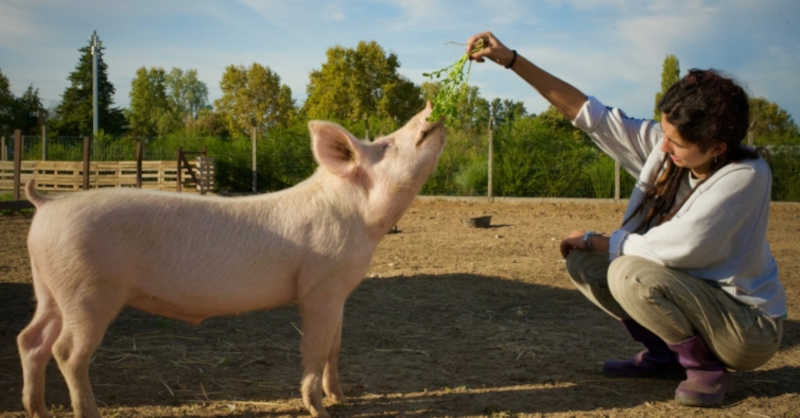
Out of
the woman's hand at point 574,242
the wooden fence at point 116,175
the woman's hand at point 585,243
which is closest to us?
the woman's hand at point 585,243

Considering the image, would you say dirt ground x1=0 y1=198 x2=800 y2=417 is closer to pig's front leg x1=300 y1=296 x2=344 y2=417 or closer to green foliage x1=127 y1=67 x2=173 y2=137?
pig's front leg x1=300 y1=296 x2=344 y2=417

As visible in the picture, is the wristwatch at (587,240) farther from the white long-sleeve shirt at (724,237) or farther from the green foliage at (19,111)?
the green foliage at (19,111)

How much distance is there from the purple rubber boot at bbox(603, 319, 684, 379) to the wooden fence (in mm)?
15672

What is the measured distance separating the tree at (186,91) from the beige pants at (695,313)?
97669mm

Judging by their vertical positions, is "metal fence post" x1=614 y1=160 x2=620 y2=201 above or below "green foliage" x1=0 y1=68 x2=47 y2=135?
below

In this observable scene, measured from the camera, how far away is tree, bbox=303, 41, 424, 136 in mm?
33062

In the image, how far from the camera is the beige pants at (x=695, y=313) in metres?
2.91

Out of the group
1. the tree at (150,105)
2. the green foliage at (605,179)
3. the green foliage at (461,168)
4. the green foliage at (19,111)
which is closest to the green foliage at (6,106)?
the green foliage at (19,111)

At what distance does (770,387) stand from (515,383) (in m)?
1.44

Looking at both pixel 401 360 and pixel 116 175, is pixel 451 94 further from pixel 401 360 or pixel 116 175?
pixel 116 175

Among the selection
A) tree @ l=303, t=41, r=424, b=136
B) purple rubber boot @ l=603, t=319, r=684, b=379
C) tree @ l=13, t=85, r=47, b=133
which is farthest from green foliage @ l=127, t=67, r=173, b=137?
purple rubber boot @ l=603, t=319, r=684, b=379

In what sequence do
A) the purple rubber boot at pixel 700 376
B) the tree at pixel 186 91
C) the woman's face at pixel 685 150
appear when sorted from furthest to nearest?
the tree at pixel 186 91 < the purple rubber boot at pixel 700 376 < the woman's face at pixel 685 150

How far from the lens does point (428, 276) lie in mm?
6262

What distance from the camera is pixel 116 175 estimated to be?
59.3 feet
